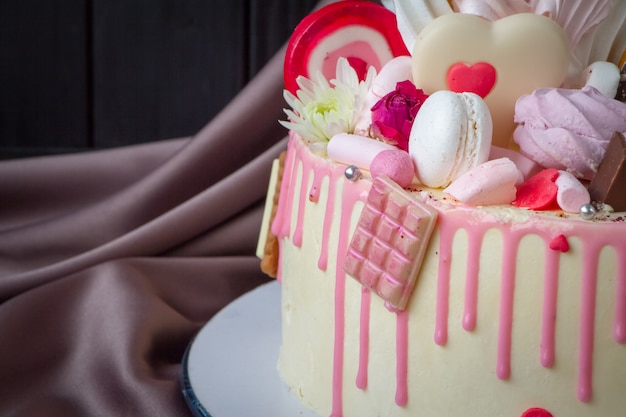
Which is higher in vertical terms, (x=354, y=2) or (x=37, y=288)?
(x=354, y=2)

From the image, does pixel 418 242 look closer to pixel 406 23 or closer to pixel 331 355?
pixel 331 355

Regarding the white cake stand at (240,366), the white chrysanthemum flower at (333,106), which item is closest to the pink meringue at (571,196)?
the white chrysanthemum flower at (333,106)

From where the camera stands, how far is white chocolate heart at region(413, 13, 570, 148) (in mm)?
1201

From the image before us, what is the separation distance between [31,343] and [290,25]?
1.17m

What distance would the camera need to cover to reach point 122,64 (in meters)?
2.49

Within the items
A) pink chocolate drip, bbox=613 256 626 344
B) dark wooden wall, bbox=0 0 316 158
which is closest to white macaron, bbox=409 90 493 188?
pink chocolate drip, bbox=613 256 626 344

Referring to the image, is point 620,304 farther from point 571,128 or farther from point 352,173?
point 352,173

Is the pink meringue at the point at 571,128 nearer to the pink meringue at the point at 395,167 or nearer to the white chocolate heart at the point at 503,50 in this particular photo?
the white chocolate heart at the point at 503,50

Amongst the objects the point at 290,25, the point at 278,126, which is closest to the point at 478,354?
the point at 278,126

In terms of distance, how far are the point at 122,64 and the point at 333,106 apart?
133 cm

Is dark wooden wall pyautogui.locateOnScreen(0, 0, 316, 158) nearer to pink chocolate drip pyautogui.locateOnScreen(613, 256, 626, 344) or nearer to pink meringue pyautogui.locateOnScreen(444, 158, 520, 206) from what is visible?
pink meringue pyautogui.locateOnScreen(444, 158, 520, 206)

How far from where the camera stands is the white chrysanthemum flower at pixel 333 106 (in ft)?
4.24

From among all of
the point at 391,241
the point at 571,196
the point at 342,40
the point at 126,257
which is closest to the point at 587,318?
the point at 571,196

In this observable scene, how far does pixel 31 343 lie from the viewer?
65.9 inches
